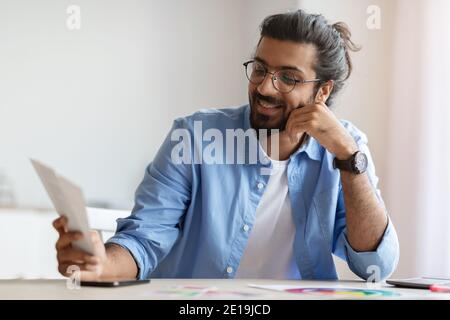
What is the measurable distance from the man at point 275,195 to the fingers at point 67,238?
Result: 33 cm

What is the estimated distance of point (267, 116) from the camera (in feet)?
5.98

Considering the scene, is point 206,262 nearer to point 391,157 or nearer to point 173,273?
point 173,273

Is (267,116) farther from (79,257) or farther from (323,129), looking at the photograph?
(79,257)

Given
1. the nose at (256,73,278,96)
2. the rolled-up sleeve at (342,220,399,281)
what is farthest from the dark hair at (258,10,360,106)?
the rolled-up sleeve at (342,220,399,281)

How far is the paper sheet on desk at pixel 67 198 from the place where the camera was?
1.10 metres

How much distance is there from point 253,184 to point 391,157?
1.30m

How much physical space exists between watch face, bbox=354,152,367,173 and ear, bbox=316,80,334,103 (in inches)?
12.8

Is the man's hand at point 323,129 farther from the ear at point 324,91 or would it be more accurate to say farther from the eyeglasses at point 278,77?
the ear at point 324,91

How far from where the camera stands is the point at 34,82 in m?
3.12

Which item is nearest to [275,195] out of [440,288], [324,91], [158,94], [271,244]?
[271,244]

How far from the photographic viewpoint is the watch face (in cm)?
170
